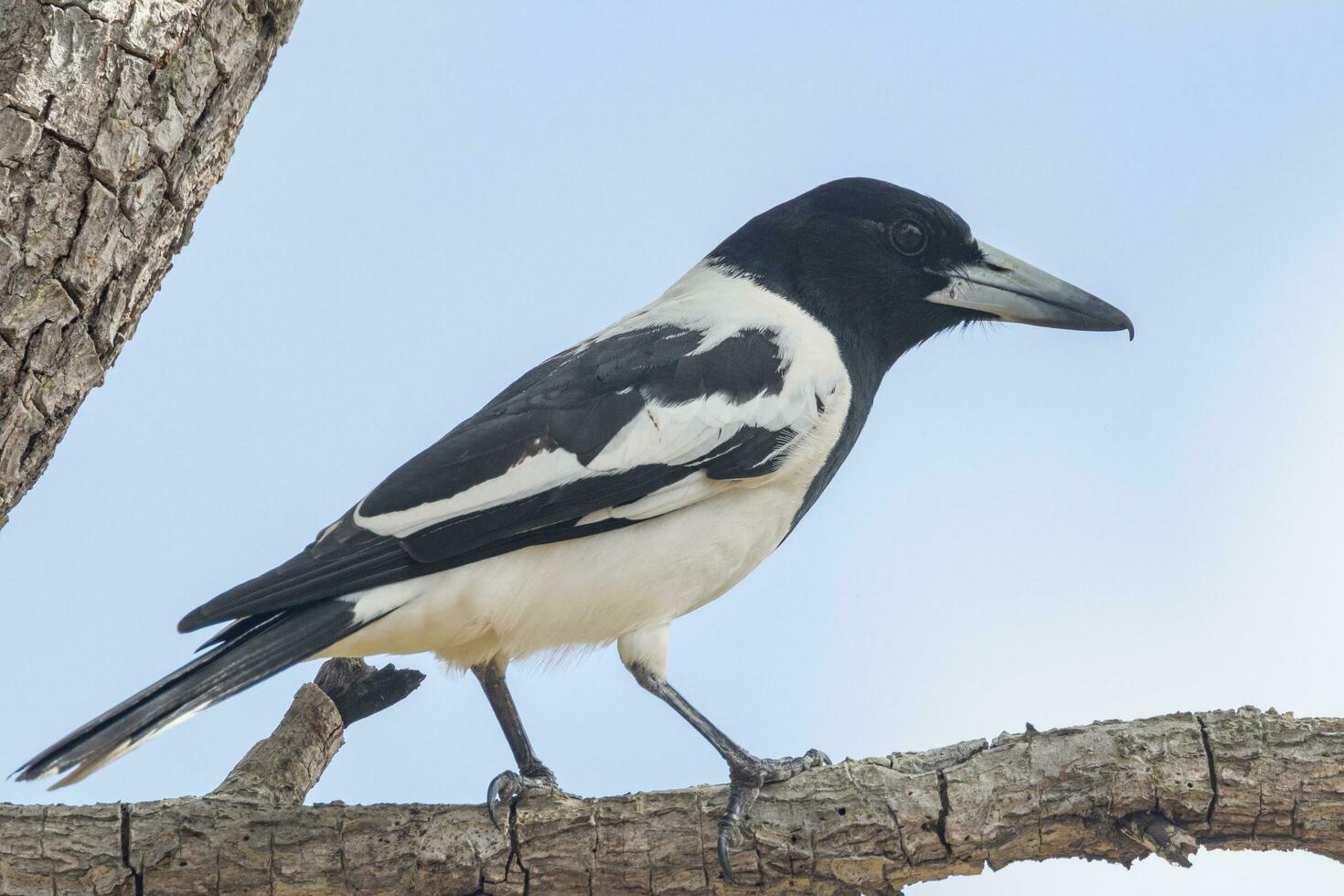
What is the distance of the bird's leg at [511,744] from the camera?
3.85 m

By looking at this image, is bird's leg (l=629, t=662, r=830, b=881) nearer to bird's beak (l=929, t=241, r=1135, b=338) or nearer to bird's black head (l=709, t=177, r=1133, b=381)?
bird's black head (l=709, t=177, r=1133, b=381)

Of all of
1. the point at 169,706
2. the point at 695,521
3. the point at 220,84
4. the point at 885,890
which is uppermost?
the point at 220,84

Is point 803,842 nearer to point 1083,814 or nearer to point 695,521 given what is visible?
point 1083,814

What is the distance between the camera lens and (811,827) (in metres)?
3.57

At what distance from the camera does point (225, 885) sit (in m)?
3.61

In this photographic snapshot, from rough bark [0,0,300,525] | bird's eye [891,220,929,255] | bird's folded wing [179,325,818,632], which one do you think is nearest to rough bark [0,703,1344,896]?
Result: bird's folded wing [179,325,818,632]

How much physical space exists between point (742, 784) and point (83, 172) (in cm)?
228

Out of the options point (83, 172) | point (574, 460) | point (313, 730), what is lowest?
point (313, 730)

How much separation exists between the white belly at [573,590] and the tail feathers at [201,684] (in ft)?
0.38

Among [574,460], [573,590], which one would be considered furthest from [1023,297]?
[573,590]

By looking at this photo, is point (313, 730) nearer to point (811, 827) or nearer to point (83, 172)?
point (811, 827)

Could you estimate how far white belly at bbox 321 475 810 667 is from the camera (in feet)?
12.4

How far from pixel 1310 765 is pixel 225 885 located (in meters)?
2.68

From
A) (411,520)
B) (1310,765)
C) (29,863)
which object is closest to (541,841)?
(411,520)
